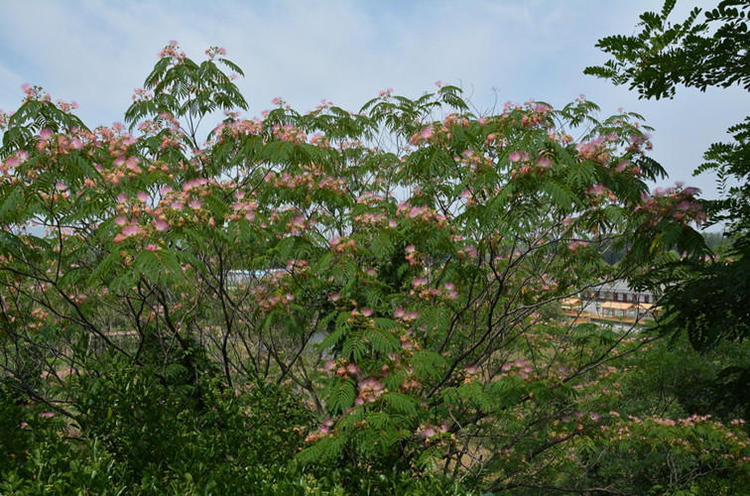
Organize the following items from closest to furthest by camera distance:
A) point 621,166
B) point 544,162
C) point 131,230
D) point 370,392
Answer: point 131,230, point 544,162, point 621,166, point 370,392

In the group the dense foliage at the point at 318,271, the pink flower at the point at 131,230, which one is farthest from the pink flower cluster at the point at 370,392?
the pink flower at the point at 131,230

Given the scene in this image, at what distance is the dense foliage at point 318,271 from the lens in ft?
10.5

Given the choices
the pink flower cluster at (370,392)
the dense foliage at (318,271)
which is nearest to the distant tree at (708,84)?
the dense foliage at (318,271)

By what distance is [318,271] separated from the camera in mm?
4797

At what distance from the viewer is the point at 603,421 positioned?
6.48 meters

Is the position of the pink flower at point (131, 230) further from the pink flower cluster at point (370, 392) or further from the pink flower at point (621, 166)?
the pink flower at point (621, 166)

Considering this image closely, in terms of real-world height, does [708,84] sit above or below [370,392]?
above

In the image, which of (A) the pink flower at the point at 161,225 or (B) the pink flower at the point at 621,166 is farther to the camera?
(B) the pink flower at the point at 621,166

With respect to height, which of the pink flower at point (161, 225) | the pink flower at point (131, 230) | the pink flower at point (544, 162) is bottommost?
the pink flower at point (131, 230)

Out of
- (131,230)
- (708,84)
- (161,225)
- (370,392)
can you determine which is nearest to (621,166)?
(708,84)

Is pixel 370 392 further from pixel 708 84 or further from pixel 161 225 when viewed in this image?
pixel 708 84

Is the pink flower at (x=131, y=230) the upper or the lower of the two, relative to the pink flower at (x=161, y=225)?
lower

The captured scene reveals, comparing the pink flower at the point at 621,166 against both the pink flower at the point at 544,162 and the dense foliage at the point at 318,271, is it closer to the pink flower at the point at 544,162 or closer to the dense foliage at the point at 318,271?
the dense foliage at the point at 318,271

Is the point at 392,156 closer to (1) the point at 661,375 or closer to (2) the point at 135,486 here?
(2) the point at 135,486
